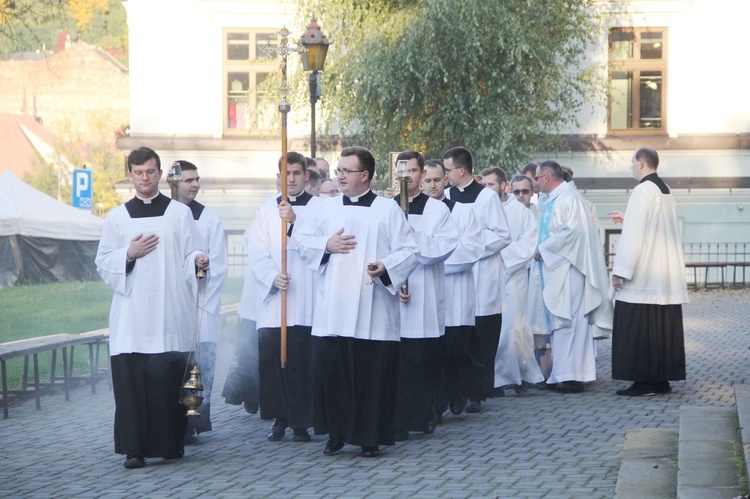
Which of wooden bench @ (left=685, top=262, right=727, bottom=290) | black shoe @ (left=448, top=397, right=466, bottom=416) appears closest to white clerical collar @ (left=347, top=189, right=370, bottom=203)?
black shoe @ (left=448, top=397, right=466, bottom=416)

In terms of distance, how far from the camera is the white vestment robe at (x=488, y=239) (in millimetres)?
10984

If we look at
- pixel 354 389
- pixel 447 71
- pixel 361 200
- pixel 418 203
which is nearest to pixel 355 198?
pixel 361 200

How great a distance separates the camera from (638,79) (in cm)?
2795

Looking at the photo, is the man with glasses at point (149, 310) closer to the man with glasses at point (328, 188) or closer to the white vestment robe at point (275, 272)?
the white vestment robe at point (275, 272)

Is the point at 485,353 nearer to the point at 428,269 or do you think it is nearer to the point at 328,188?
Answer: the point at 428,269

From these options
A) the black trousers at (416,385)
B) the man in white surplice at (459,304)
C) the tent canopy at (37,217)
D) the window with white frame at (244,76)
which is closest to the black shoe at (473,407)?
the man in white surplice at (459,304)

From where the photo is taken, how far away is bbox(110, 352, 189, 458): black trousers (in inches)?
327

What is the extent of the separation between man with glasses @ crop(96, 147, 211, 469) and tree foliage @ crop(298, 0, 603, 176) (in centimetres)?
1426

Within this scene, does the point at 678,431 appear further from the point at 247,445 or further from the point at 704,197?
the point at 704,197

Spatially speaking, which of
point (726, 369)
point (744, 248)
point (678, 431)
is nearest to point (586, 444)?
point (678, 431)

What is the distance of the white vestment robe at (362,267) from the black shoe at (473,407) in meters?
2.08

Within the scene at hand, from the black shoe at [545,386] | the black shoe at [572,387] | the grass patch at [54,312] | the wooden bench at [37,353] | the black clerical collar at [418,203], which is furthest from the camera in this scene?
the grass patch at [54,312]

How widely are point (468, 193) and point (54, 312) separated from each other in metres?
12.9

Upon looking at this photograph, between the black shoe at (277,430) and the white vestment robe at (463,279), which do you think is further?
the white vestment robe at (463,279)
